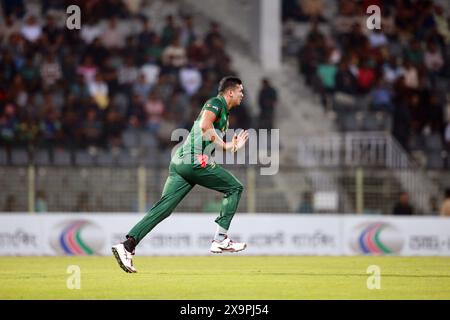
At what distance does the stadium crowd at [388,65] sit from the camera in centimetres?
2886

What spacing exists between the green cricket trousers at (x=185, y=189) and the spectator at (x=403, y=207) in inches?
373

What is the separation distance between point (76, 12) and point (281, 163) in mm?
7196

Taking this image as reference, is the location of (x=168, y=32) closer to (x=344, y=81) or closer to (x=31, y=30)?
(x=31, y=30)

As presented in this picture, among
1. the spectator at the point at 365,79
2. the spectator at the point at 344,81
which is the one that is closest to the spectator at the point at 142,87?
the spectator at the point at 344,81

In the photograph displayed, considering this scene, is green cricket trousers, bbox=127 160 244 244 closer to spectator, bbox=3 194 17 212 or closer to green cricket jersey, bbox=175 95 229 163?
green cricket jersey, bbox=175 95 229 163

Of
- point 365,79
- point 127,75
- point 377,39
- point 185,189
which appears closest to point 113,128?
point 127,75

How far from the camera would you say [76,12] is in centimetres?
2969

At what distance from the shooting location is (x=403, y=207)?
24734 mm

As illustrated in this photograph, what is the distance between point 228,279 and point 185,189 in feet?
4.93

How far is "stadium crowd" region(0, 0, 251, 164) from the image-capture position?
27203mm

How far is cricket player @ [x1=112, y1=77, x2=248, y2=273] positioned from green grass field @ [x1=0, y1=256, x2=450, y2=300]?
520 millimetres

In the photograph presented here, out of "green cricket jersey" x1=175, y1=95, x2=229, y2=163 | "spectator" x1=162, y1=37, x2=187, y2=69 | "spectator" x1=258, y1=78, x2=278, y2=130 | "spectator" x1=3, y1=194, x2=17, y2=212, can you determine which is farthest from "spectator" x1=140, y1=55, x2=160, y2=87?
"green cricket jersey" x1=175, y1=95, x2=229, y2=163
